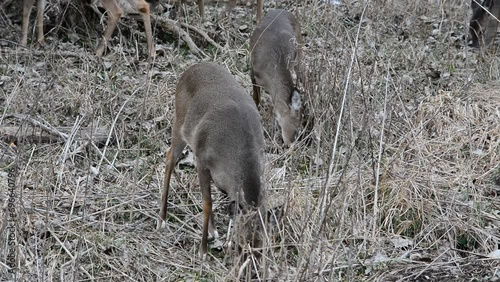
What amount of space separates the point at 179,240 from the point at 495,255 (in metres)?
2.01

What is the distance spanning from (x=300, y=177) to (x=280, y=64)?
1694 mm

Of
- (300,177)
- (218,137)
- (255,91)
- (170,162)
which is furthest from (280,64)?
(218,137)

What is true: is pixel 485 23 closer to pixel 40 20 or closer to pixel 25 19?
pixel 40 20

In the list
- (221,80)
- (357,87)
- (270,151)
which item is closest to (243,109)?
(221,80)

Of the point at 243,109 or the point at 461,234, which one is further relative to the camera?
the point at 461,234

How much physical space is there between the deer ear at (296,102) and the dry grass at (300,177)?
11 cm

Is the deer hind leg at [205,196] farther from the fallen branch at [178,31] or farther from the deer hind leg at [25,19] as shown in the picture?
the deer hind leg at [25,19]

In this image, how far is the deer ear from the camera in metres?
7.28

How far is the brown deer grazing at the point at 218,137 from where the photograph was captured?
491 cm

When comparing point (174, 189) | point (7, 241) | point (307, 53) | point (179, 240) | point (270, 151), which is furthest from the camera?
point (307, 53)

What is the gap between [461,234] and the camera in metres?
5.85

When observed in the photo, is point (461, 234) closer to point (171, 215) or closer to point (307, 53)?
point (171, 215)

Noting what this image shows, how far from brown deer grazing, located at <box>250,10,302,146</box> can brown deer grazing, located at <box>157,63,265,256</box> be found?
Answer: 4.82ft

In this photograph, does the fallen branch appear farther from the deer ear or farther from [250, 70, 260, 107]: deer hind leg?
the deer ear
